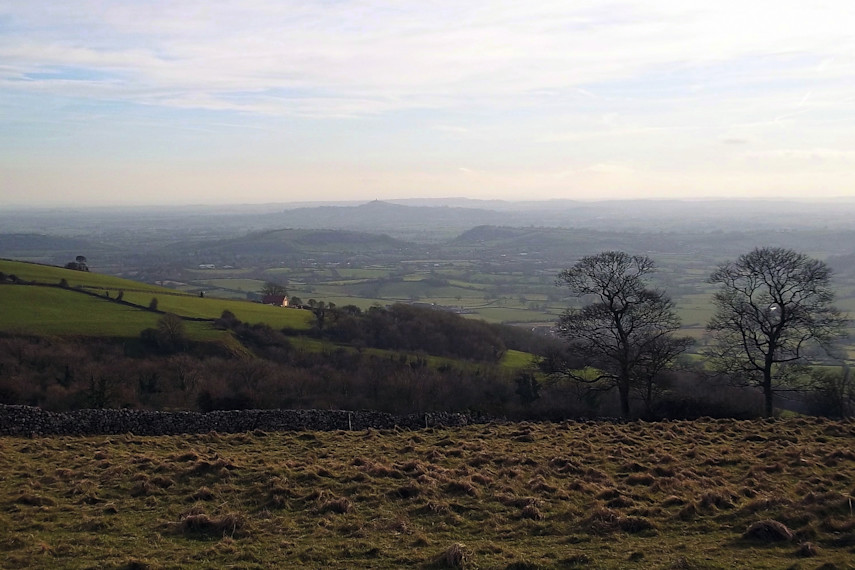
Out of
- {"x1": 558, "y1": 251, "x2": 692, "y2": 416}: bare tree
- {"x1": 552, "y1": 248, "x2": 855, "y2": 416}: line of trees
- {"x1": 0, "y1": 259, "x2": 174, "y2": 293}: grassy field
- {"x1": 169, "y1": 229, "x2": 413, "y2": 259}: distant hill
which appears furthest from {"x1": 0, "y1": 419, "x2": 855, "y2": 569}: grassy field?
{"x1": 169, "y1": 229, "x2": 413, "y2": 259}: distant hill

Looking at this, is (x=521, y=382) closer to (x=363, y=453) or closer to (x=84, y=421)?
(x=363, y=453)

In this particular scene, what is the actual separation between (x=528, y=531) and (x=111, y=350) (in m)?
35.2

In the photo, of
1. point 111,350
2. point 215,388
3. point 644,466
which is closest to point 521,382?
point 215,388

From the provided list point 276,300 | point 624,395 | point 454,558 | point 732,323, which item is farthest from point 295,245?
point 454,558

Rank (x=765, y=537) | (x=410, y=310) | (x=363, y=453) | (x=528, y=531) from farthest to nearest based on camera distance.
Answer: (x=410, y=310)
(x=363, y=453)
(x=528, y=531)
(x=765, y=537)

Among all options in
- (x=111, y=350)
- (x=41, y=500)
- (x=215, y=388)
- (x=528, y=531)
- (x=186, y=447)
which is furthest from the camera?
(x=111, y=350)

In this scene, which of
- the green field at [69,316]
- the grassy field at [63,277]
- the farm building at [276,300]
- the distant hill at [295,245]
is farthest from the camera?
the distant hill at [295,245]

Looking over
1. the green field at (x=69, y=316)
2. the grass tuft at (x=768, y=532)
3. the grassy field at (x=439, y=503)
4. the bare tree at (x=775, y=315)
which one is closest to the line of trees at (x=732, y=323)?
the bare tree at (x=775, y=315)

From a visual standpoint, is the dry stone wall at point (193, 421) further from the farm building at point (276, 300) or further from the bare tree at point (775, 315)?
the farm building at point (276, 300)

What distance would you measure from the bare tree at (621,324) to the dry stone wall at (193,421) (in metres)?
6.35

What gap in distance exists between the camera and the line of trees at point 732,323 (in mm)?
24078

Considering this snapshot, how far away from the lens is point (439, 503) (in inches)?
459

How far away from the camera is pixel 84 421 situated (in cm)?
2069

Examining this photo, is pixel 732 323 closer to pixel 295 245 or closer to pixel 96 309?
pixel 96 309
